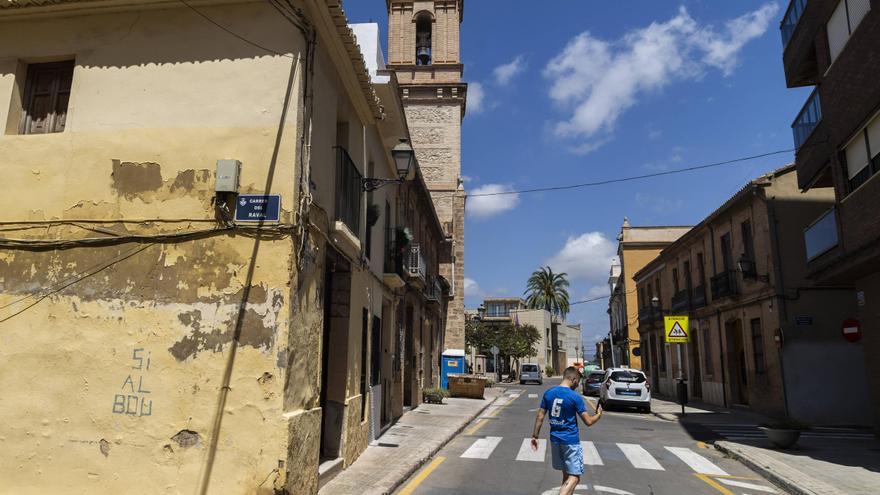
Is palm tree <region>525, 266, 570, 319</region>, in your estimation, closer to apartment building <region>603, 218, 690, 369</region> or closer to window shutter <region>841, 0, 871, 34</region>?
apartment building <region>603, 218, 690, 369</region>

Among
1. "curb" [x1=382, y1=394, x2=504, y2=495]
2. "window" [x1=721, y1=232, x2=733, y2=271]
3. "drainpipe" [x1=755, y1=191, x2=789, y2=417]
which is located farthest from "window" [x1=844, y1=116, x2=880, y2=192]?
"curb" [x1=382, y1=394, x2=504, y2=495]

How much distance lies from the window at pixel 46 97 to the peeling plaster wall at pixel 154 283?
7.9 inches

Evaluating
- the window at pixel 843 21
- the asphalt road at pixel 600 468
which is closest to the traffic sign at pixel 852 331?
the asphalt road at pixel 600 468

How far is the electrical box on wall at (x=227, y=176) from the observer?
7004 millimetres

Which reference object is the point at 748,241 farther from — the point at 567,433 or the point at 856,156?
the point at 567,433

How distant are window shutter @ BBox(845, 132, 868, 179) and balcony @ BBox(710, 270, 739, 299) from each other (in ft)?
31.0

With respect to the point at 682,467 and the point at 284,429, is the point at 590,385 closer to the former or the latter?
the point at 682,467

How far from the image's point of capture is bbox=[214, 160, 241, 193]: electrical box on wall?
700 centimetres

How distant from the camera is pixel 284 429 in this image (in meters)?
6.55

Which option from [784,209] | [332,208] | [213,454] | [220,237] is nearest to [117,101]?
[220,237]

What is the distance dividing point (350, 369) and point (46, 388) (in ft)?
13.5

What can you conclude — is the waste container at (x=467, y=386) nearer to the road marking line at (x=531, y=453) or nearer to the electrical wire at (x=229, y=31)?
the road marking line at (x=531, y=453)

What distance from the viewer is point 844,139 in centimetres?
1350

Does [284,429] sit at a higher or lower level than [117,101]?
lower
